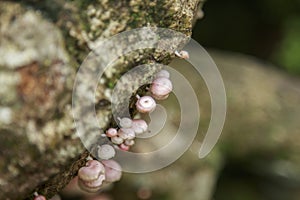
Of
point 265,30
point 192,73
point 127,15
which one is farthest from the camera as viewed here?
point 265,30

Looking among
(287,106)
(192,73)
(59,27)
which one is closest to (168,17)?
(59,27)

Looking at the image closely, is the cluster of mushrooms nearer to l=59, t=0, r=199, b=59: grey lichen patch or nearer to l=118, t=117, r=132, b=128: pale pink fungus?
l=118, t=117, r=132, b=128: pale pink fungus

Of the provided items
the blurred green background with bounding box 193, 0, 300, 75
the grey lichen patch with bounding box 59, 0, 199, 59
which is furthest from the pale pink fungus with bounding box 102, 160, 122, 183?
the blurred green background with bounding box 193, 0, 300, 75

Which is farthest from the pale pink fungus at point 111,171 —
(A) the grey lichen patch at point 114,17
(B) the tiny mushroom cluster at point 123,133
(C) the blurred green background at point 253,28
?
(C) the blurred green background at point 253,28

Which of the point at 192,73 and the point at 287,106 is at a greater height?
the point at 192,73

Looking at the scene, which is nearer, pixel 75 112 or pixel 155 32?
pixel 75 112

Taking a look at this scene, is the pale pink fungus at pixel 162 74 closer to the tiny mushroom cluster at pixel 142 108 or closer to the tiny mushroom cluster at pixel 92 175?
the tiny mushroom cluster at pixel 142 108

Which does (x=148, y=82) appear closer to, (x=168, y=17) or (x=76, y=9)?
(x=168, y=17)
